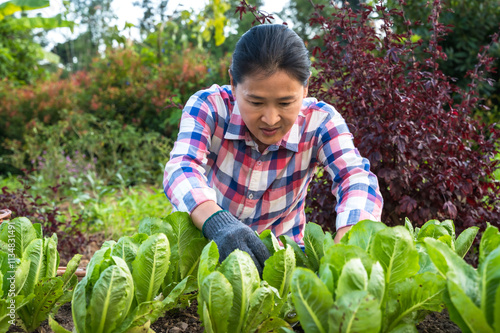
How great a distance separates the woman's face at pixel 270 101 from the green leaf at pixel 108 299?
0.94 meters

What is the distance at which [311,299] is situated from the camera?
760 mm

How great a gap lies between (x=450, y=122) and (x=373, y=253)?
1.93 metres

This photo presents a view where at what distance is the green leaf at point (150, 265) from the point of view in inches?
37.9

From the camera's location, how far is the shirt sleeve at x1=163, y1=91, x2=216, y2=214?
1576 millimetres

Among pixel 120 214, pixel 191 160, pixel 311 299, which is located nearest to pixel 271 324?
pixel 311 299

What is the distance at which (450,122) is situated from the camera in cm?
251

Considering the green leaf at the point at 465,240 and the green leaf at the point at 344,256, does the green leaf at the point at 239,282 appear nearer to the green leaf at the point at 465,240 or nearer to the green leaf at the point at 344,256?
the green leaf at the point at 344,256

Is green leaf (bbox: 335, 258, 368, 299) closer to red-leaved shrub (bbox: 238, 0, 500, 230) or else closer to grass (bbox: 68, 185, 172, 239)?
red-leaved shrub (bbox: 238, 0, 500, 230)

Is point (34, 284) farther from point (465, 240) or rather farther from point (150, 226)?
point (465, 240)

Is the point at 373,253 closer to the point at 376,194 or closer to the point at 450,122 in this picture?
the point at 376,194

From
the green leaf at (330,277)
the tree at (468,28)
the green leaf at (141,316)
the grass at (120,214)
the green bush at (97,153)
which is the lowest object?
the green bush at (97,153)

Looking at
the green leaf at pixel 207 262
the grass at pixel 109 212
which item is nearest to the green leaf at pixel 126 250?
the green leaf at pixel 207 262

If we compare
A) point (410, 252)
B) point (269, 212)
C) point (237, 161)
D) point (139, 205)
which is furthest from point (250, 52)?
point (139, 205)

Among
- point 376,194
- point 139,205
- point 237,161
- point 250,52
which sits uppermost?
point 250,52
